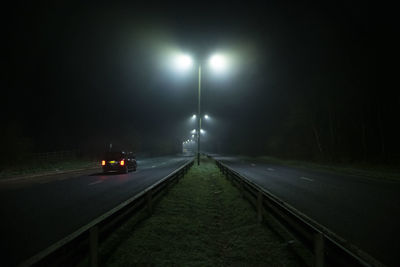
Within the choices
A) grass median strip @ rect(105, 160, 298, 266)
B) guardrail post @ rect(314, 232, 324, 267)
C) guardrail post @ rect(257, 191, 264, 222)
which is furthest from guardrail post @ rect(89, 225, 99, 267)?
guardrail post @ rect(257, 191, 264, 222)

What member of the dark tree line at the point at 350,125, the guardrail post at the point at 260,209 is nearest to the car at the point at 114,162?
the guardrail post at the point at 260,209

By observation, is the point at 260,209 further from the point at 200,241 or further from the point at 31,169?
the point at 31,169

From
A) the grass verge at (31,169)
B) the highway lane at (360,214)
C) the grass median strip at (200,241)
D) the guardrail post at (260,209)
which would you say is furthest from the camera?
the grass verge at (31,169)

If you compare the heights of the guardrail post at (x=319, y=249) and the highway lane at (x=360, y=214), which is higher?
the guardrail post at (x=319, y=249)

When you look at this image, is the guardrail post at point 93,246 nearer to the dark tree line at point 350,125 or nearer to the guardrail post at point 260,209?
the guardrail post at point 260,209

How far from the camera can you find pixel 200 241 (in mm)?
5457

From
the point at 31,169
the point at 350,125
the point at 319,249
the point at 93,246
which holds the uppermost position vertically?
the point at 350,125

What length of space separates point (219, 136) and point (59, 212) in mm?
114512

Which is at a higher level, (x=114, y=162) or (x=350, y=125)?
(x=350, y=125)

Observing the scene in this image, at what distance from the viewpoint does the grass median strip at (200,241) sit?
4504 millimetres

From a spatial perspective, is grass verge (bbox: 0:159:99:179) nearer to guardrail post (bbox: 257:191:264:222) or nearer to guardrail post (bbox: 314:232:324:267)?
guardrail post (bbox: 257:191:264:222)

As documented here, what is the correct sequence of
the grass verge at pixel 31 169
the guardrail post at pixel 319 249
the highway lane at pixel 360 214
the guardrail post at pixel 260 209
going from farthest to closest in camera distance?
the grass verge at pixel 31 169, the guardrail post at pixel 260 209, the highway lane at pixel 360 214, the guardrail post at pixel 319 249

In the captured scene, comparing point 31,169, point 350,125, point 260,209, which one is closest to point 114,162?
point 31,169

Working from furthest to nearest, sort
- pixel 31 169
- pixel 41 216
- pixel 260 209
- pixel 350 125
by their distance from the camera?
pixel 350 125
pixel 31 169
pixel 41 216
pixel 260 209
